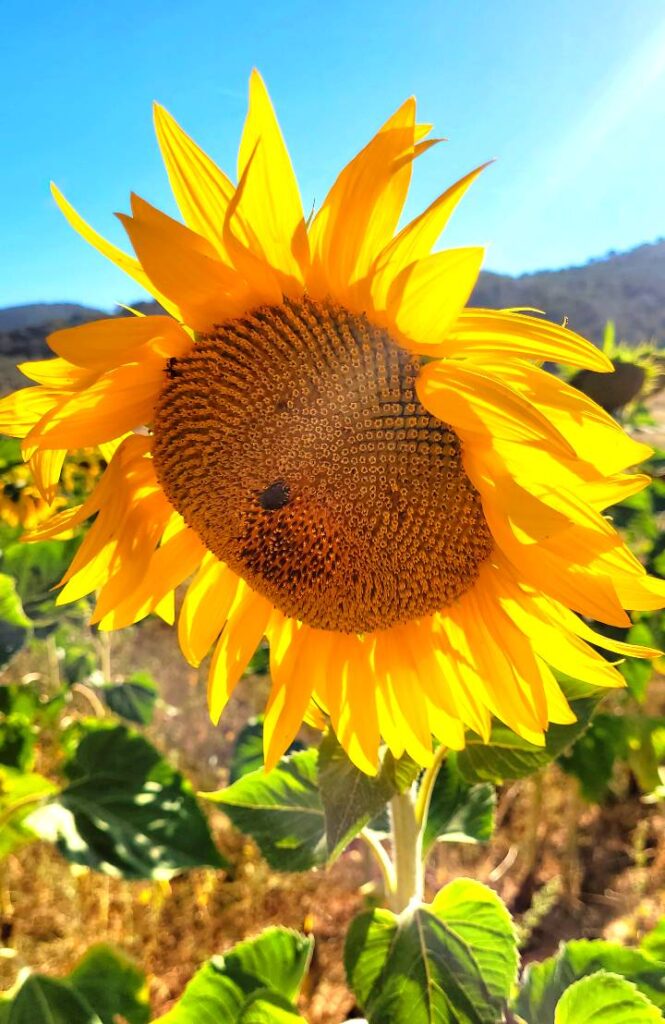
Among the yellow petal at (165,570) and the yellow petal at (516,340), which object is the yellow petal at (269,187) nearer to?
the yellow petal at (516,340)

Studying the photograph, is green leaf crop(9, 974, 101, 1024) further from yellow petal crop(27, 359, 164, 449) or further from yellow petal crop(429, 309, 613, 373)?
yellow petal crop(429, 309, 613, 373)

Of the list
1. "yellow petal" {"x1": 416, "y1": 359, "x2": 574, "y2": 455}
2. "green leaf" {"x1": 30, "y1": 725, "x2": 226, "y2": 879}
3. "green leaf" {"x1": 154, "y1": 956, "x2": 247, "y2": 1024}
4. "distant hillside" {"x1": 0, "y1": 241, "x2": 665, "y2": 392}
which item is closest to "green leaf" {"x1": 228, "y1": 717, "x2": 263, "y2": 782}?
"green leaf" {"x1": 30, "y1": 725, "x2": 226, "y2": 879}

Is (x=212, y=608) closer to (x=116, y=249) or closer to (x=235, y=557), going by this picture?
(x=235, y=557)

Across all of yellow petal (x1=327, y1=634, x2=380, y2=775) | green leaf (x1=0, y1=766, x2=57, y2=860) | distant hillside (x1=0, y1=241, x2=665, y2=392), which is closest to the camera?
yellow petal (x1=327, y1=634, x2=380, y2=775)

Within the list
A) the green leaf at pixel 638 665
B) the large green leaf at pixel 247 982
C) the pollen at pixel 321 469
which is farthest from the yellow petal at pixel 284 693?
the green leaf at pixel 638 665

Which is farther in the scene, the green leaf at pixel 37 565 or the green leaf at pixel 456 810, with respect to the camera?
the green leaf at pixel 37 565
